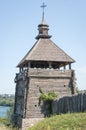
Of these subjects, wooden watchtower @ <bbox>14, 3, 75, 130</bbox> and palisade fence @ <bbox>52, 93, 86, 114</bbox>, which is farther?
wooden watchtower @ <bbox>14, 3, 75, 130</bbox>

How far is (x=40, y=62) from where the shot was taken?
106 ft

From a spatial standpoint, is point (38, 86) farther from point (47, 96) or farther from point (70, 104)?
point (70, 104)

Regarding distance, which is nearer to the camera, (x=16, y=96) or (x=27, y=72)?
(x=27, y=72)

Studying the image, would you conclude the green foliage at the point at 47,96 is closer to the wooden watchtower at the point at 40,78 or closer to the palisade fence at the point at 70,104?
the wooden watchtower at the point at 40,78

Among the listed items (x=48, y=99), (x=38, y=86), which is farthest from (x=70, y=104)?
(x=38, y=86)

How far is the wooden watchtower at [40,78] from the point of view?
3002cm

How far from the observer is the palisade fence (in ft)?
70.4

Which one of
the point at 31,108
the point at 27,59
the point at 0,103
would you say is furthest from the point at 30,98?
the point at 0,103

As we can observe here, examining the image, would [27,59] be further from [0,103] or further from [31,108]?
[0,103]

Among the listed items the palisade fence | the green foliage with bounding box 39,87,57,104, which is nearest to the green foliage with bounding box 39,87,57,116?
the green foliage with bounding box 39,87,57,104

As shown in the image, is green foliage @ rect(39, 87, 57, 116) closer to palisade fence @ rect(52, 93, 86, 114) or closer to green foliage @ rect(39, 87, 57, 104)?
green foliage @ rect(39, 87, 57, 104)

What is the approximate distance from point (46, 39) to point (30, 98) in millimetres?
5910

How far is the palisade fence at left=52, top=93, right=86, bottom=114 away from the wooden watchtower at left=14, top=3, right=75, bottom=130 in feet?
6.91

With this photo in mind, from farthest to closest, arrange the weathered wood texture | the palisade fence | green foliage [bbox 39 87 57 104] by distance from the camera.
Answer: the weathered wood texture
green foliage [bbox 39 87 57 104]
the palisade fence
